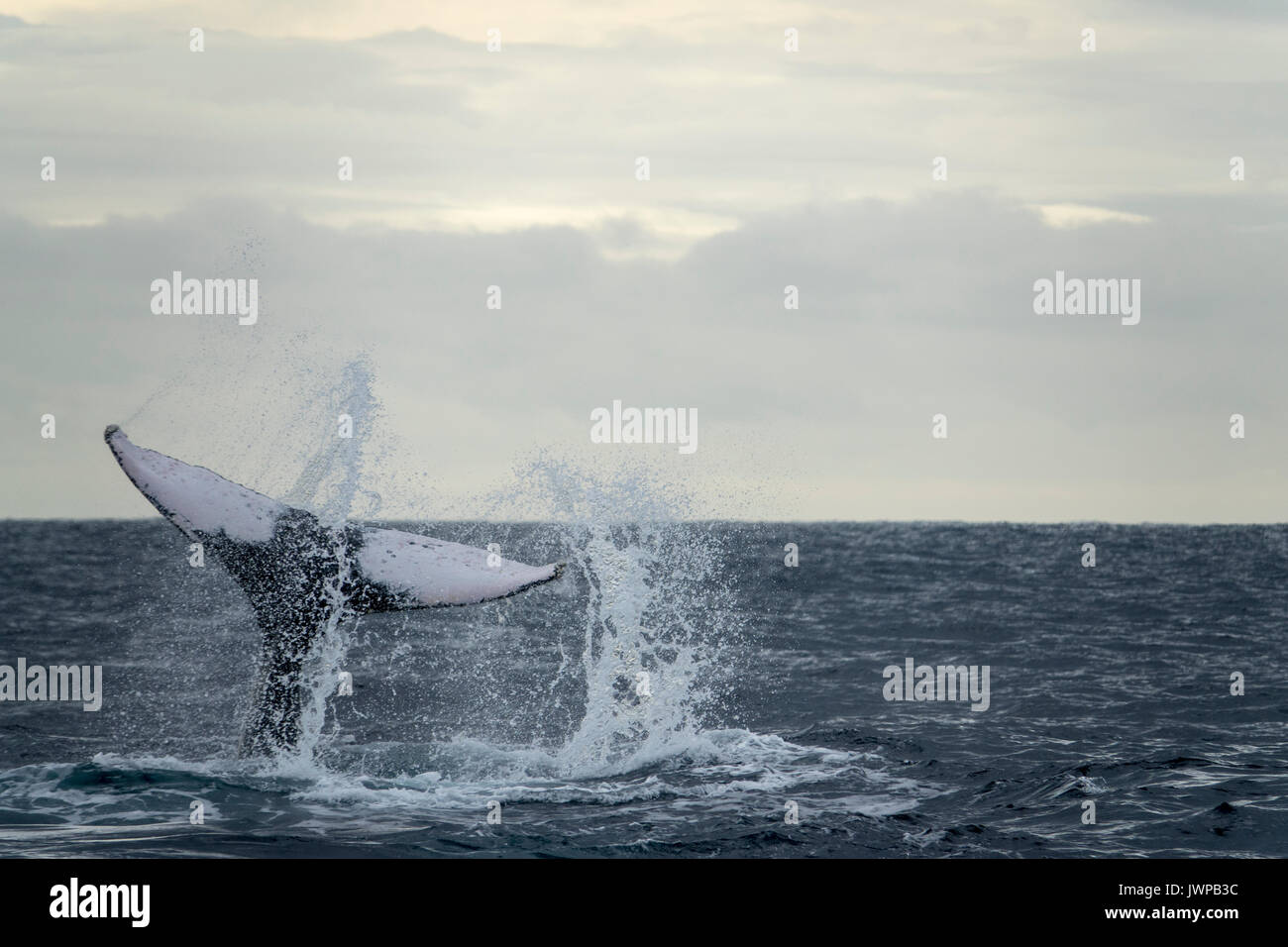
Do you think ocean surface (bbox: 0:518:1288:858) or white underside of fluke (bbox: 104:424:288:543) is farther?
ocean surface (bbox: 0:518:1288:858)

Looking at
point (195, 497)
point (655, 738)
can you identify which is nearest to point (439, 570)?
point (195, 497)

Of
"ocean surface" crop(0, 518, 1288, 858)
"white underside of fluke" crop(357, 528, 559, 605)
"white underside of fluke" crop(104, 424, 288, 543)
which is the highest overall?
"white underside of fluke" crop(104, 424, 288, 543)

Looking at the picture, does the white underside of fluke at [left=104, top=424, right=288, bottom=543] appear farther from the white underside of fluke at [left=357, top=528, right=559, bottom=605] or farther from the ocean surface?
the ocean surface

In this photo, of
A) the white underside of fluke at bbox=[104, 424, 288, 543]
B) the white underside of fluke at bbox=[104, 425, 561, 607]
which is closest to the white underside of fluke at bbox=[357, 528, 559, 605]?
the white underside of fluke at bbox=[104, 425, 561, 607]

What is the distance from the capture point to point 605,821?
11.2 meters

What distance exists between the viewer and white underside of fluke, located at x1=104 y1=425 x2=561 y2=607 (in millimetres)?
9156

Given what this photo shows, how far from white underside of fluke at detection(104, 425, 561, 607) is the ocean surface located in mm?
1665

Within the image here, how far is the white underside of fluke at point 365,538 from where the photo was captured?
916cm

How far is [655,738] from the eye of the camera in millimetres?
14773

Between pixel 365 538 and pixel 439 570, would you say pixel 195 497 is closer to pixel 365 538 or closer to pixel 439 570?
pixel 365 538

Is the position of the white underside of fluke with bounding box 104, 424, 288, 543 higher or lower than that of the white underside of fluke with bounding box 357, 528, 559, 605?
higher
